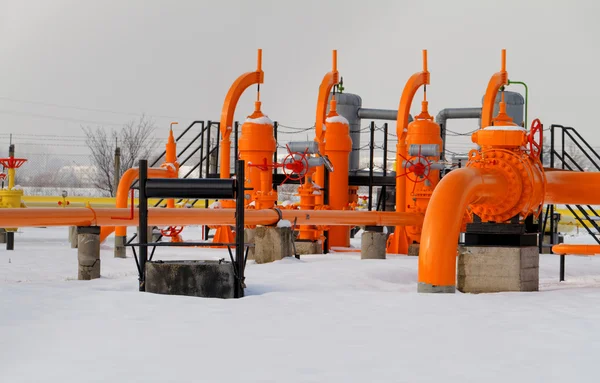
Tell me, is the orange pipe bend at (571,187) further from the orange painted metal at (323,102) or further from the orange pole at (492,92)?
the orange painted metal at (323,102)

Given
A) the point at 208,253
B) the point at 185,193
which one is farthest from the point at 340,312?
the point at 208,253

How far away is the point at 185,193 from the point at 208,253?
7597mm

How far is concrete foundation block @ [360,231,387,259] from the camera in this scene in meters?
16.6

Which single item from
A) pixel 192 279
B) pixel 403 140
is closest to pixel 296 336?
pixel 192 279

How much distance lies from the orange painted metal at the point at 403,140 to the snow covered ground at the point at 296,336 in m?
8.53

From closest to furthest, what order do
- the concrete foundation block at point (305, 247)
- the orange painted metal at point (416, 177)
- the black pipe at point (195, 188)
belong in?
the black pipe at point (195, 188) < the concrete foundation block at point (305, 247) < the orange painted metal at point (416, 177)

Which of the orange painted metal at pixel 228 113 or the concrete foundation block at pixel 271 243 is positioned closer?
the concrete foundation block at pixel 271 243

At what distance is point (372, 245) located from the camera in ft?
54.9

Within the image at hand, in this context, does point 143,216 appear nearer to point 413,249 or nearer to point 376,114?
point 413,249

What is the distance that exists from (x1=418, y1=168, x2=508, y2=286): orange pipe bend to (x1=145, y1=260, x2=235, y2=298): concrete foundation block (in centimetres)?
217

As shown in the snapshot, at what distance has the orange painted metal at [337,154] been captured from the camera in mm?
20375

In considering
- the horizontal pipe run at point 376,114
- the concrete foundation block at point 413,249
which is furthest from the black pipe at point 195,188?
the horizontal pipe run at point 376,114

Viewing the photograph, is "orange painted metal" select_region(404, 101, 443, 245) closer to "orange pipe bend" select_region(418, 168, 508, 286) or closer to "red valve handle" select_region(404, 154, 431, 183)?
"red valve handle" select_region(404, 154, 431, 183)

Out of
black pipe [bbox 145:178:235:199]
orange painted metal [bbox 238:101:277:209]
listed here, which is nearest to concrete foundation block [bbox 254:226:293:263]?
orange painted metal [bbox 238:101:277:209]
